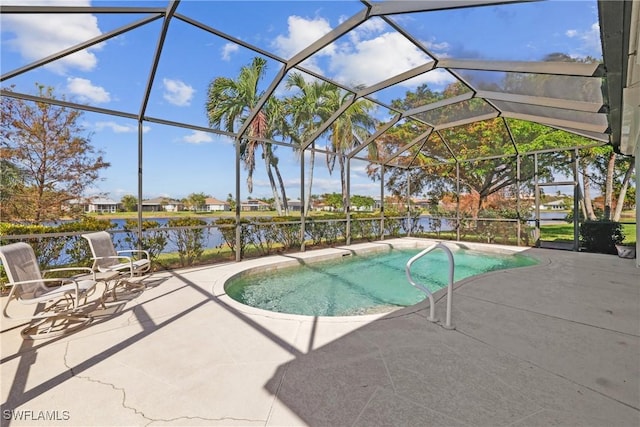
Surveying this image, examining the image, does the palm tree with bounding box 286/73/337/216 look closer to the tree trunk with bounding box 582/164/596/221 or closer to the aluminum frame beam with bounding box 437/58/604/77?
the aluminum frame beam with bounding box 437/58/604/77

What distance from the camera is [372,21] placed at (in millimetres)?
4789

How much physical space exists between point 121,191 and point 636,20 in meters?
9.88

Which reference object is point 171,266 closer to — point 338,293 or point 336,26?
point 338,293

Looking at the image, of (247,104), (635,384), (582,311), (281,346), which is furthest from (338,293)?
(247,104)

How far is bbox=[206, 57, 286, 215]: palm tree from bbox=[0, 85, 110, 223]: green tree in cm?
402

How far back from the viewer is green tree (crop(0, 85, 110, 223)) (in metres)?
6.88

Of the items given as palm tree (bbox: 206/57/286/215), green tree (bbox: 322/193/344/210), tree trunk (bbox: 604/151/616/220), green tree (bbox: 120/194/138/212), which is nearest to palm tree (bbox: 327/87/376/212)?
palm tree (bbox: 206/57/286/215)

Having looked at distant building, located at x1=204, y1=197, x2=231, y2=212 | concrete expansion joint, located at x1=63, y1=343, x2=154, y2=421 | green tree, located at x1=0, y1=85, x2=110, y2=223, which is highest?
green tree, located at x1=0, y1=85, x2=110, y2=223

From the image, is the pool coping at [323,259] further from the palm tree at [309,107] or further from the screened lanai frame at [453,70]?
the palm tree at [309,107]

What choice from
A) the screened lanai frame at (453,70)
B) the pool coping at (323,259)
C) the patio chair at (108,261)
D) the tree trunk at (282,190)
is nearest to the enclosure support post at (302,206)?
the pool coping at (323,259)

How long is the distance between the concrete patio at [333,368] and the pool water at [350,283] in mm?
1452

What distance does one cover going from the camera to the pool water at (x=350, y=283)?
5168 millimetres

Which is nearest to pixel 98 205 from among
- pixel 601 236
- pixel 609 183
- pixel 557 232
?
pixel 601 236

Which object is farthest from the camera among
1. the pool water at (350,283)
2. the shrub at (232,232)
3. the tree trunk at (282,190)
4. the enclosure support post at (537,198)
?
the tree trunk at (282,190)
